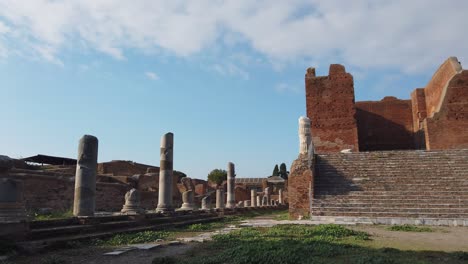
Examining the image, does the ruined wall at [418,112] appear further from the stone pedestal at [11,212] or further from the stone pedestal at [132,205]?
the stone pedestal at [11,212]

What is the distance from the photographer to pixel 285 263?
4812 mm

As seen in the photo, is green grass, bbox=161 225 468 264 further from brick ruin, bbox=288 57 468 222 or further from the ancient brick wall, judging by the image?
the ancient brick wall

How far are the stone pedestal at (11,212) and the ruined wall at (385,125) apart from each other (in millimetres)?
24849

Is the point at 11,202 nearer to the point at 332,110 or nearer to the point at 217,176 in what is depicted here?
the point at 332,110

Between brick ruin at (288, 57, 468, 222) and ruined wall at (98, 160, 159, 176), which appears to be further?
ruined wall at (98, 160, 159, 176)

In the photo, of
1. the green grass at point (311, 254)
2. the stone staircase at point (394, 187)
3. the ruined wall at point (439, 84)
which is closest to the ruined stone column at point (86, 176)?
the green grass at point (311, 254)

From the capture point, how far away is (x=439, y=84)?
24469 mm

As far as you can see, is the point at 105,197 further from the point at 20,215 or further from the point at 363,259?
the point at 363,259

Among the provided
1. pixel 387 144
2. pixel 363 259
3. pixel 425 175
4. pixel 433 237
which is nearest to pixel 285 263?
pixel 363 259

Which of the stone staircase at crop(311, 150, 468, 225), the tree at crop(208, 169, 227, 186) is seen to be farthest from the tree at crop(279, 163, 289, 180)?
the stone staircase at crop(311, 150, 468, 225)

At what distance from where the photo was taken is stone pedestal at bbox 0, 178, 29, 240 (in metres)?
6.39

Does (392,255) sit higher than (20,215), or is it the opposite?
(20,215)

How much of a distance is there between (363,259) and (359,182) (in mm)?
9364

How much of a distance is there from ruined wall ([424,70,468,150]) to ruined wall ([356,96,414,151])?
5922 mm
